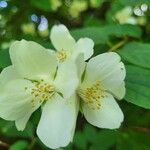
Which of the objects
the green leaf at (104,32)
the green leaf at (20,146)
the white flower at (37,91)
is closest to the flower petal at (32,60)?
the white flower at (37,91)

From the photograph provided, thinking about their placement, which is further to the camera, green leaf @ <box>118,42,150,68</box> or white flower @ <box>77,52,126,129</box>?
green leaf @ <box>118,42,150,68</box>

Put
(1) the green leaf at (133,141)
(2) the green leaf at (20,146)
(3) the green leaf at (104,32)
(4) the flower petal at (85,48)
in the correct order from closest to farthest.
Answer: (4) the flower petal at (85,48), (3) the green leaf at (104,32), (2) the green leaf at (20,146), (1) the green leaf at (133,141)

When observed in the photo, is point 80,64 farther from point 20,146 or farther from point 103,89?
point 20,146

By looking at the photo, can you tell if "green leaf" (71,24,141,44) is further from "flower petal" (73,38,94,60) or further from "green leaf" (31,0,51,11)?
"green leaf" (31,0,51,11)

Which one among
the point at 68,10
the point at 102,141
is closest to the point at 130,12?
the point at 102,141

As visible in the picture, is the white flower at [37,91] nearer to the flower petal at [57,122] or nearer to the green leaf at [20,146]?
the flower petal at [57,122]

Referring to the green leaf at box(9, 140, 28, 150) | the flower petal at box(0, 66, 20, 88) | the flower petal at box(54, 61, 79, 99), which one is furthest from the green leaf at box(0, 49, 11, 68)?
the green leaf at box(9, 140, 28, 150)

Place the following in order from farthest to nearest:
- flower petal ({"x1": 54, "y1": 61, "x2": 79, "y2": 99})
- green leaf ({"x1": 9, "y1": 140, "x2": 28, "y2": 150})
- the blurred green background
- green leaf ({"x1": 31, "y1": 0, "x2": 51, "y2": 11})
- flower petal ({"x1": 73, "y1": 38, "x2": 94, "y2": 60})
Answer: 1. green leaf ({"x1": 31, "y1": 0, "x2": 51, "y2": 11})
2. green leaf ({"x1": 9, "y1": 140, "x2": 28, "y2": 150})
3. the blurred green background
4. flower petal ({"x1": 73, "y1": 38, "x2": 94, "y2": 60})
5. flower petal ({"x1": 54, "y1": 61, "x2": 79, "y2": 99})
